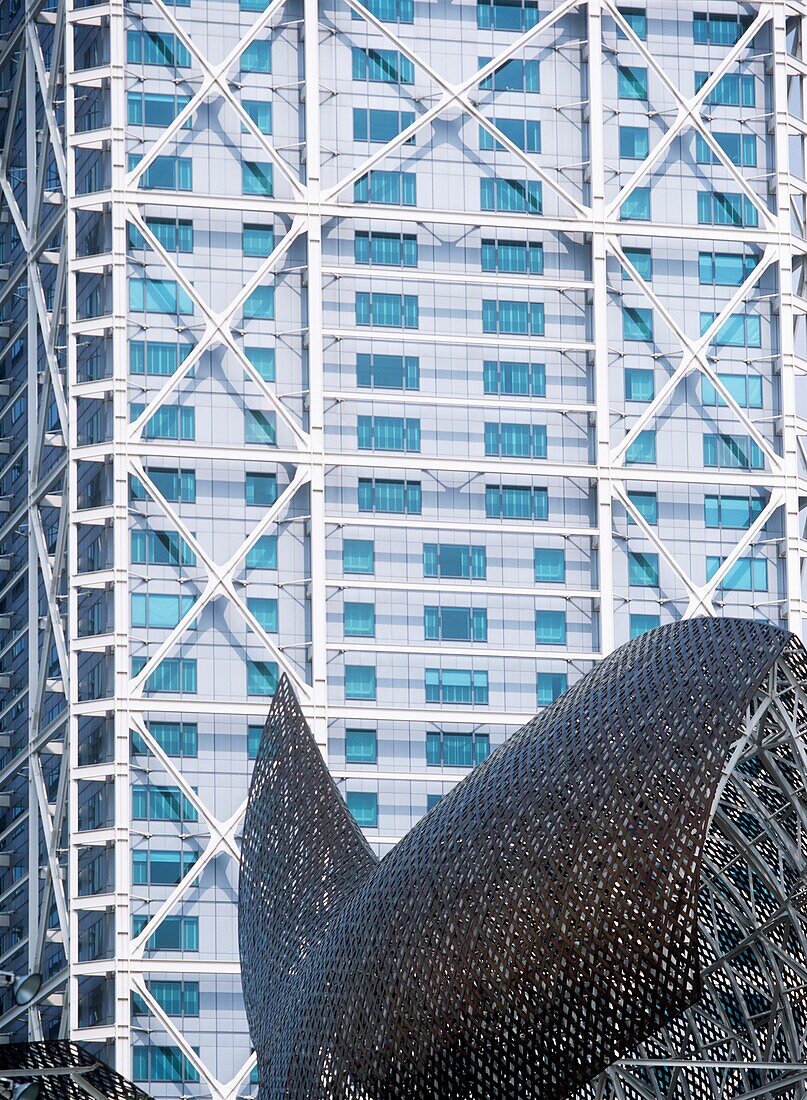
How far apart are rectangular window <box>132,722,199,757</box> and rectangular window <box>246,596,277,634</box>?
3.10m

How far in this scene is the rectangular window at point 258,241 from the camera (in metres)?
75.7

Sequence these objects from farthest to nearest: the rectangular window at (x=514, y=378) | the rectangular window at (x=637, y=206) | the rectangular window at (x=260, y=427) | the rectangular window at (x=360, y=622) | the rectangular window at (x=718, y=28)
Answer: the rectangular window at (x=718, y=28)
the rectangular window at (x=637, y=206)
the rectangular window at (x=514, y=378)
the rectangular window at (x=260, y=427)
the rectangular window at (x=360, y=622)

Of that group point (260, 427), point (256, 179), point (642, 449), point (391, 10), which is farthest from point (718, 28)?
point (260, 427)

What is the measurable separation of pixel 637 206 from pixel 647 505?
8026 mm

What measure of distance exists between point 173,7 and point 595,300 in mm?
13272

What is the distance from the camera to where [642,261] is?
257 ft

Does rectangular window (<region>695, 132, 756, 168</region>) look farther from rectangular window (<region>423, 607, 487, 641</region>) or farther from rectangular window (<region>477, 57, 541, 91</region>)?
rectangular window (<region>423, 607, 487, 641</region>)

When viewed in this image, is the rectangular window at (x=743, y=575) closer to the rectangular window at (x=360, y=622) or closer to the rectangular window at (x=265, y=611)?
the rectangular window at (x=360, y=622)

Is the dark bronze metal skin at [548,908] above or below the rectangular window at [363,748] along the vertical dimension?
below

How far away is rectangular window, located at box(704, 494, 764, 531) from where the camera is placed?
255 feet

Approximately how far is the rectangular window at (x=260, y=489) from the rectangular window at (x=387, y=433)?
2491 mm

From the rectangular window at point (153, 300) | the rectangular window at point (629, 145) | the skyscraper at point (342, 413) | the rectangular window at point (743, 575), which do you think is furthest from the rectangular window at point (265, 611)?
the rectangular window at point (629, 145)

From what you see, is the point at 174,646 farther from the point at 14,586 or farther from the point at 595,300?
the point at 595,300

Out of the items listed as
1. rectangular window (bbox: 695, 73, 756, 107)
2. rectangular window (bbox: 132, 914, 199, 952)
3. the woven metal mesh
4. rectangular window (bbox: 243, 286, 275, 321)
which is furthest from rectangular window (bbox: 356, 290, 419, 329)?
the woven metal mesh
